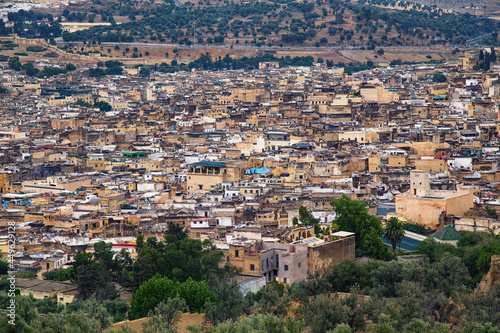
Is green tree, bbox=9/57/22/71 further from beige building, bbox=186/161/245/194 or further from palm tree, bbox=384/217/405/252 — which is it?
palm tree, bbox=384/217/405/252

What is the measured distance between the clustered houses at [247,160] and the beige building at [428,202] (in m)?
0.05

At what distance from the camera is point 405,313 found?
72.2 feet

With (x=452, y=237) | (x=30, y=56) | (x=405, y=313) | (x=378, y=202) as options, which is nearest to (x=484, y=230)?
(x=452, y=237)

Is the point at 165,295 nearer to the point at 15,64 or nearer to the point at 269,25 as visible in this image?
the point at 15,64

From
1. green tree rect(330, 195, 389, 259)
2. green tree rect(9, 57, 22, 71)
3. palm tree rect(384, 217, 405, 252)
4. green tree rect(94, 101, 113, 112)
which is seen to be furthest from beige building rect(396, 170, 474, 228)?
green tree rect(9, 57, 22, 71)

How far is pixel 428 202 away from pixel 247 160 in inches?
455

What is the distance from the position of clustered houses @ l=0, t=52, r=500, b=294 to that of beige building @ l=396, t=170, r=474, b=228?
0.05 meters

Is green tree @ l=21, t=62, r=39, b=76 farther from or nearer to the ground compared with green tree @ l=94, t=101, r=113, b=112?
farther from the ground

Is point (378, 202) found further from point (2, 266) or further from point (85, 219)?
point (2, 266)

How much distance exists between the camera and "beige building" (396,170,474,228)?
33.6 metres

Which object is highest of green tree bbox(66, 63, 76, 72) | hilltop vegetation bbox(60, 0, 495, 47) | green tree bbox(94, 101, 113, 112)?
hilltop vegetation bbox(60, 0, 495, 47)

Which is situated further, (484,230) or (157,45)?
(157,45)

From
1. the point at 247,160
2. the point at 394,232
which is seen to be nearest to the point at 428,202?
the point at 394,232

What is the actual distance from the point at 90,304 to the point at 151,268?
3.55 metres
